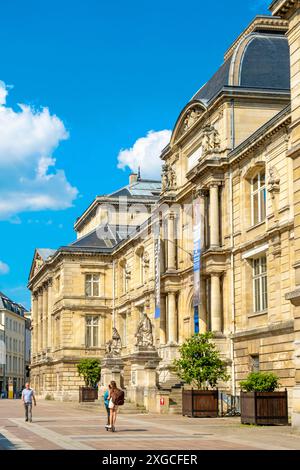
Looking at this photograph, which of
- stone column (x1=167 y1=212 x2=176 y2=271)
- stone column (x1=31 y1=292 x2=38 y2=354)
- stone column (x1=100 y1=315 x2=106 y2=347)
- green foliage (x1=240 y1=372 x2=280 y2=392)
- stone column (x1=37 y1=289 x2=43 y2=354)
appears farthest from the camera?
stone column (x1=31 y1=292 x2=38 y2=354)

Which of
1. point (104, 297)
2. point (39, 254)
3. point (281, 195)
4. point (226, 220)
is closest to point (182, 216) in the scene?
point (226, 220)

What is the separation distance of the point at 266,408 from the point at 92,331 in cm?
4750

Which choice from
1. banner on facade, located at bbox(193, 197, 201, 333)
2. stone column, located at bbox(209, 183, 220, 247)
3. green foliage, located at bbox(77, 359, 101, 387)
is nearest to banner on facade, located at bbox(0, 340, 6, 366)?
green foliage, located at bbox(77, 359, 101, 387)

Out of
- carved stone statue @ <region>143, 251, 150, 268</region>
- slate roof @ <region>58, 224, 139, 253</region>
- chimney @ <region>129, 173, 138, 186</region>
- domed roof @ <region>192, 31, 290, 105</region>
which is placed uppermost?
chimney @ <region>129, 173, 138, 186</region>

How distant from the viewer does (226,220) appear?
44.5m

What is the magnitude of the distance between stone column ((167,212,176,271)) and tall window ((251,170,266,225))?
476 inches

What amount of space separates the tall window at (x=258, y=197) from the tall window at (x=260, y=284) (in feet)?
6.62

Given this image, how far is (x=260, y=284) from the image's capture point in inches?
1623

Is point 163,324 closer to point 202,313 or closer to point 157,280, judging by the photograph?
point 157,280

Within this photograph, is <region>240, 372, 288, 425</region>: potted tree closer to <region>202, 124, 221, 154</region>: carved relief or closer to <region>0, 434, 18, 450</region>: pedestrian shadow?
<region>0, 434, 18, 450</region>: pedestrian shadow

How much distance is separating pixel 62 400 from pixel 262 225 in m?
40.0

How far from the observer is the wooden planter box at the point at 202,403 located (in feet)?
123

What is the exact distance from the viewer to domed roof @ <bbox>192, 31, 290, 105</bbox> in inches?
1822
